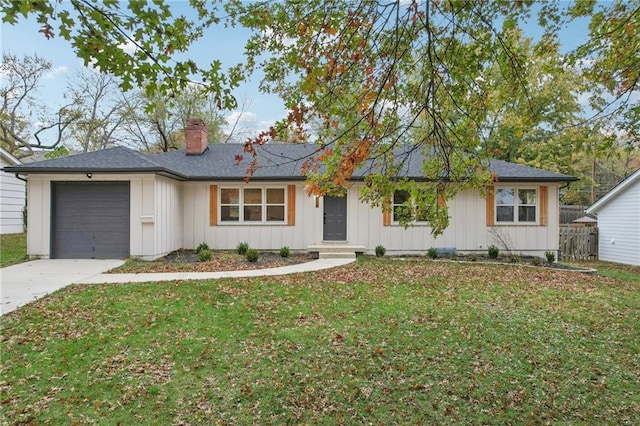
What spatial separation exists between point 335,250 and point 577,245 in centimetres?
1079

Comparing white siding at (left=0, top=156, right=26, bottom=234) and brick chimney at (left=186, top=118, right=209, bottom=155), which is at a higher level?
brick chimney at (left=186, top=118, right=209, bottom=155)

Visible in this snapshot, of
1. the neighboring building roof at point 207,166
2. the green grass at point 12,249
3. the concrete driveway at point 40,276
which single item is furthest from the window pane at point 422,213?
the green grass at point 12,249

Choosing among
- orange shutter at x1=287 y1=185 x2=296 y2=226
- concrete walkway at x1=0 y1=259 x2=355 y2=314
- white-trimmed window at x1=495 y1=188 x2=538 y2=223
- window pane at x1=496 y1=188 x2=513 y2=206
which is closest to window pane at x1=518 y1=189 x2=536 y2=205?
white-trimmed window at x1=495 y1=188 x2=538 y2=223

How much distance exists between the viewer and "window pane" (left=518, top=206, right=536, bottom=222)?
1267cm

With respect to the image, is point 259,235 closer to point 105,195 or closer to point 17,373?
point 105,195

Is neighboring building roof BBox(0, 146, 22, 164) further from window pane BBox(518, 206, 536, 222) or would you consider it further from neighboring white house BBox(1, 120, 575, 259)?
window pane BBox(518, 206, 536, 222)

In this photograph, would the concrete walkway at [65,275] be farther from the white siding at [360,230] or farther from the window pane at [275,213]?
the window pane at [275,213]

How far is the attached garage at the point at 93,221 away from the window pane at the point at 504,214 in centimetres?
1203

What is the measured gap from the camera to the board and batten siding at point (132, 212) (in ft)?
33.2

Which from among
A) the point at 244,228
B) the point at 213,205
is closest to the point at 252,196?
the point at 244,228

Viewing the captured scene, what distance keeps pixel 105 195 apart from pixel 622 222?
18491 mm

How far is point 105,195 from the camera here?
1053 centimetres

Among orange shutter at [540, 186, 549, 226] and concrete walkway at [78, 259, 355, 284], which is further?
orange shutter at [540, 186, 549, 226]

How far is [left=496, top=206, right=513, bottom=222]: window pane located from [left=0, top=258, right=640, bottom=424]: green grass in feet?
19.1
